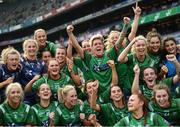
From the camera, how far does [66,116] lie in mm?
5664

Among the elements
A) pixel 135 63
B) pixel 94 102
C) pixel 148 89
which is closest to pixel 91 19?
pixel 135 63

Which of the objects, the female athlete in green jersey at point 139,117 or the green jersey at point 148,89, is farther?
the green jersey at point 148,89

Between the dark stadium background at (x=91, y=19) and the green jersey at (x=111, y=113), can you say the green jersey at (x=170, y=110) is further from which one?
the dark stadium background at (x=91, y=19)

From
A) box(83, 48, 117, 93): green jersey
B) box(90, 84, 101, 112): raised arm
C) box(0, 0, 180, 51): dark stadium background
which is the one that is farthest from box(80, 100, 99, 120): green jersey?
box(0, 0, 180, 51): dark stadium background

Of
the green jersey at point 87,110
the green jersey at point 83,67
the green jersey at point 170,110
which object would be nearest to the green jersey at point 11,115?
the green jersey at point 87,110

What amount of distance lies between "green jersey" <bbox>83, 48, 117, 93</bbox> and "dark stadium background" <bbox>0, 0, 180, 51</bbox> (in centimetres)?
1186

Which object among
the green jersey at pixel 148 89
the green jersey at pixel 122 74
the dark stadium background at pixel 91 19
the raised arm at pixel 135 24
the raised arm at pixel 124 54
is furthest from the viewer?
the dark stadium background at pixel 91 19

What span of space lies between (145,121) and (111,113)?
718 millimetres

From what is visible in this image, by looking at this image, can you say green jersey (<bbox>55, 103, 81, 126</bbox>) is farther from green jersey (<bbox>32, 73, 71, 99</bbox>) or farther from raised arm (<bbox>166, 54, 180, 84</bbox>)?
raised arm (<bbox>166, 54, 180, 84</bbox>)

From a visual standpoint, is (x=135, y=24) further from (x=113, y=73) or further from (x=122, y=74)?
(x=113, y=73)

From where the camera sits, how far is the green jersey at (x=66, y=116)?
18.6 feet

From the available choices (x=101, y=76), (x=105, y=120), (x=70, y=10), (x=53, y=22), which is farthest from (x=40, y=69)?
(x=53, y=22)

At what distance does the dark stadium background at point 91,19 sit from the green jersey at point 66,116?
12880 millimetres

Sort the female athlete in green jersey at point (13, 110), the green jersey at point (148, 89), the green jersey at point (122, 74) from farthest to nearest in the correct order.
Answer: the green jersey at point (122, 74)
the green jersey at point (148, 89)
the female athlete in green jersey at point (13, 110)
